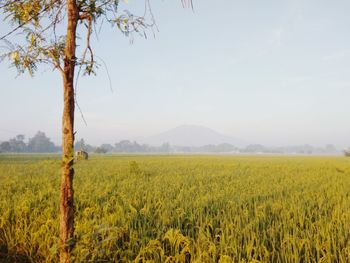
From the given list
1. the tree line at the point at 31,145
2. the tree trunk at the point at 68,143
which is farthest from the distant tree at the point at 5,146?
the tree trunk at the point at 68,143

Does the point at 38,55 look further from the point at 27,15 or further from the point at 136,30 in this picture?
the point at 136,30

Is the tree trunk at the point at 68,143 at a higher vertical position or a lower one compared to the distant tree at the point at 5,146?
lower

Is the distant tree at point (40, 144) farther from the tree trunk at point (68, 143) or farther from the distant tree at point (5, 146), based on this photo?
the tree trunk at point (68, 143)

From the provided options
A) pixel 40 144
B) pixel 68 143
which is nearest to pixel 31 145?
pixel 40 144

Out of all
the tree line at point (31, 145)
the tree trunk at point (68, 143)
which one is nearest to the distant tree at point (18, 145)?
the tree line at point (31, 145)

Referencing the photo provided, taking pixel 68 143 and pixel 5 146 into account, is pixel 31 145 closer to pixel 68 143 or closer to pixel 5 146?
pixel 5 146

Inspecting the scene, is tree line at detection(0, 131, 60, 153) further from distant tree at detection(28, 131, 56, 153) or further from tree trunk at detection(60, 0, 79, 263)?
tree trunk at detection(60, 0, 79, 263)

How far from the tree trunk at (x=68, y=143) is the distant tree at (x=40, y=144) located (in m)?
171

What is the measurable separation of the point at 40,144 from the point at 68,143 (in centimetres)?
Result: 17426

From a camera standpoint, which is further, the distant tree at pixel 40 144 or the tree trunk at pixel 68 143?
the distant tree at pixel 40 144

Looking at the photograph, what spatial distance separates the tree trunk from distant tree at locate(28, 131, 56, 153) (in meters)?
171

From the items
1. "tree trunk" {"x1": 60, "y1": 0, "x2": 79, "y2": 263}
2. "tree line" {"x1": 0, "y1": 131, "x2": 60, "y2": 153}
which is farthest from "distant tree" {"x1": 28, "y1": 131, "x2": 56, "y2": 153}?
"tree trunk" {"x1": 60, "y1": 0, "x2": 79, "y2": 263}

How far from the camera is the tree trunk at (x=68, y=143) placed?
282cm

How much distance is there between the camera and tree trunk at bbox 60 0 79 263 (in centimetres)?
282
